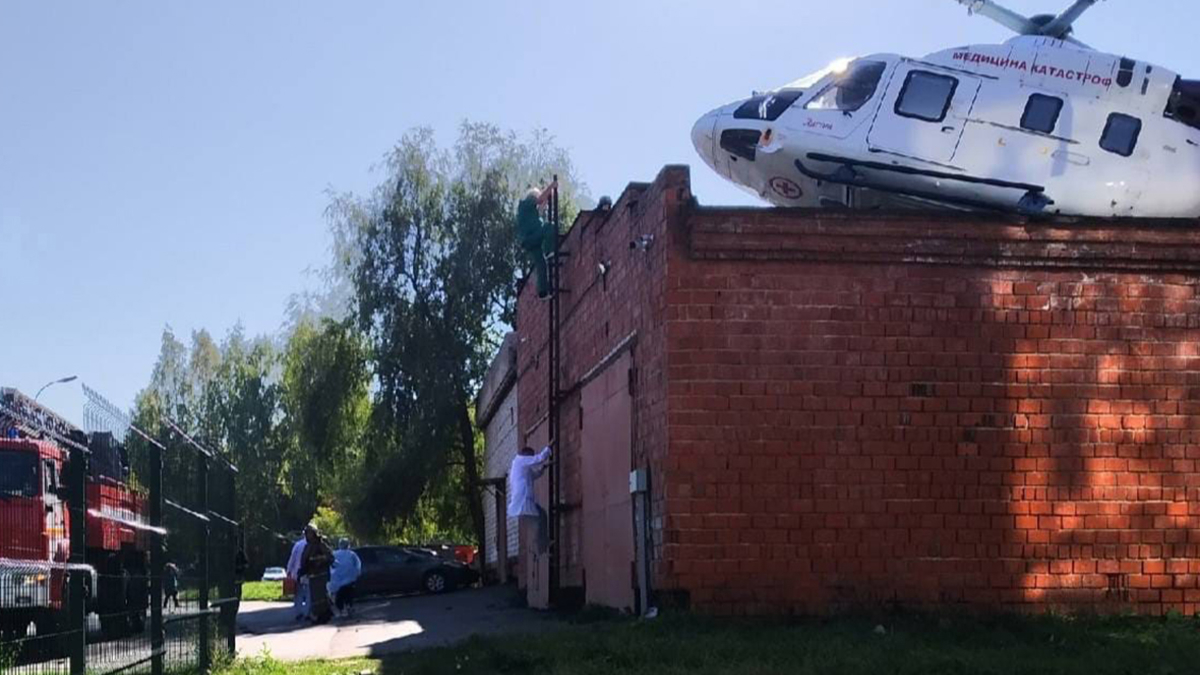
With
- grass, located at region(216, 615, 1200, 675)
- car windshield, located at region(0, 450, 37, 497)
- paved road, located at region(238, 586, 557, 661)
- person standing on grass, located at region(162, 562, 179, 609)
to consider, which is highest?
car windshield, located at region(0, 450, 37, 497)

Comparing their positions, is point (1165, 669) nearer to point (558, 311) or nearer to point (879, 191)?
point (879, 191)

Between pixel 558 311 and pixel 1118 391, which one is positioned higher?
pixel 558 311

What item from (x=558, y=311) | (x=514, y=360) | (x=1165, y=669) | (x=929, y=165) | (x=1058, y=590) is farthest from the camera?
(x=514, y=360)

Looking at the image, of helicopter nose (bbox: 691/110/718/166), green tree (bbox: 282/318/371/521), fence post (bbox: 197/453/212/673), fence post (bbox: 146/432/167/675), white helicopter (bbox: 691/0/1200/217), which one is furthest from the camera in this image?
green tree (bbox: 282/318/371/521)

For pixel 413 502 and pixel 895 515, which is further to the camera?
pixel 413 502

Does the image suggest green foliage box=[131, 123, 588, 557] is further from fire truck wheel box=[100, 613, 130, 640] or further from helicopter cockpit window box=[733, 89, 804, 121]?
fire truck wheel box=[100, 613, 130, 640]

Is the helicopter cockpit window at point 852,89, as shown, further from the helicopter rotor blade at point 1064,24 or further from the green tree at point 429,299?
the green tree at point 429,299

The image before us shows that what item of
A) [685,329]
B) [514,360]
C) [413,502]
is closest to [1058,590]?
[685,329]

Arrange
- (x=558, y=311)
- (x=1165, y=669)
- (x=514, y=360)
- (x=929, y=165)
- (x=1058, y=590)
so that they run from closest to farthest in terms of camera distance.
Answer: (x=1165, y=669) → (x=1058, y=590) → (x=929, y=165) → (x=558, y=311) → (x=514, y=360)

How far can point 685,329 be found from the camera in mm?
13375

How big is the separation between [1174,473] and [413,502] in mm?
25126

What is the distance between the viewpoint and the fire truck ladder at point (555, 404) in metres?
19.9

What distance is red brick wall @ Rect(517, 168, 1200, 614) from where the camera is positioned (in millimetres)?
13203

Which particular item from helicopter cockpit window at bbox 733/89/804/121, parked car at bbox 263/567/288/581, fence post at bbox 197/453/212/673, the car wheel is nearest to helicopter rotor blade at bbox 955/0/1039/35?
helicopter cockpit window at bbox 733/89/804/121
